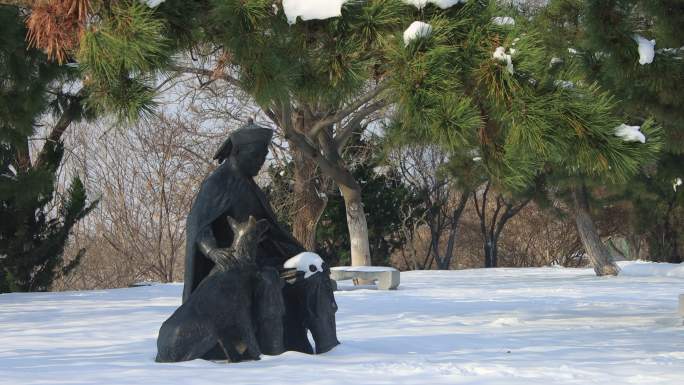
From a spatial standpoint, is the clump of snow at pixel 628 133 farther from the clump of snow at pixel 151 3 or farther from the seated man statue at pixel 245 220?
the clump of snow at pixel 151 3

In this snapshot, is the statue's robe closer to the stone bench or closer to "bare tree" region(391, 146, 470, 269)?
the stone bench

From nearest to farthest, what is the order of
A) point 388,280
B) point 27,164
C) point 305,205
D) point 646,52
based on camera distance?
point 646,52
point 388,280
point 27,164
point 305,205

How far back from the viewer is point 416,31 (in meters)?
5.91

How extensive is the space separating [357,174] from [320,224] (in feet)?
5.49

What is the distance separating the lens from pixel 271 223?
21.6 feet

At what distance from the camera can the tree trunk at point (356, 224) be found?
15.7 meters

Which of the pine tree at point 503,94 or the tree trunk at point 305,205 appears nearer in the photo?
the pine tree at point 503,94

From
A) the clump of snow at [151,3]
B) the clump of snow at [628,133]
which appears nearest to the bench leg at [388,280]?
the clump of snow at [628,133]

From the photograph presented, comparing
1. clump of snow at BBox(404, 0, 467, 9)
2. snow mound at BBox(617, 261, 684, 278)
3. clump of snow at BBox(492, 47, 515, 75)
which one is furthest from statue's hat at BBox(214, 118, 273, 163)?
snow mound at BBox(617, 261, 684, 278)

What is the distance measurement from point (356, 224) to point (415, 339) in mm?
8185

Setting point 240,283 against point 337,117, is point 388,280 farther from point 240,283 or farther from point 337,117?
point 240,283

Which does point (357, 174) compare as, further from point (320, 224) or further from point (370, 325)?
point (370, 325)

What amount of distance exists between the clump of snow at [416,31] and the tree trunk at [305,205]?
10470 mm

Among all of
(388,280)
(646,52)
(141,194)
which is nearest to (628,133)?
(646,52)
